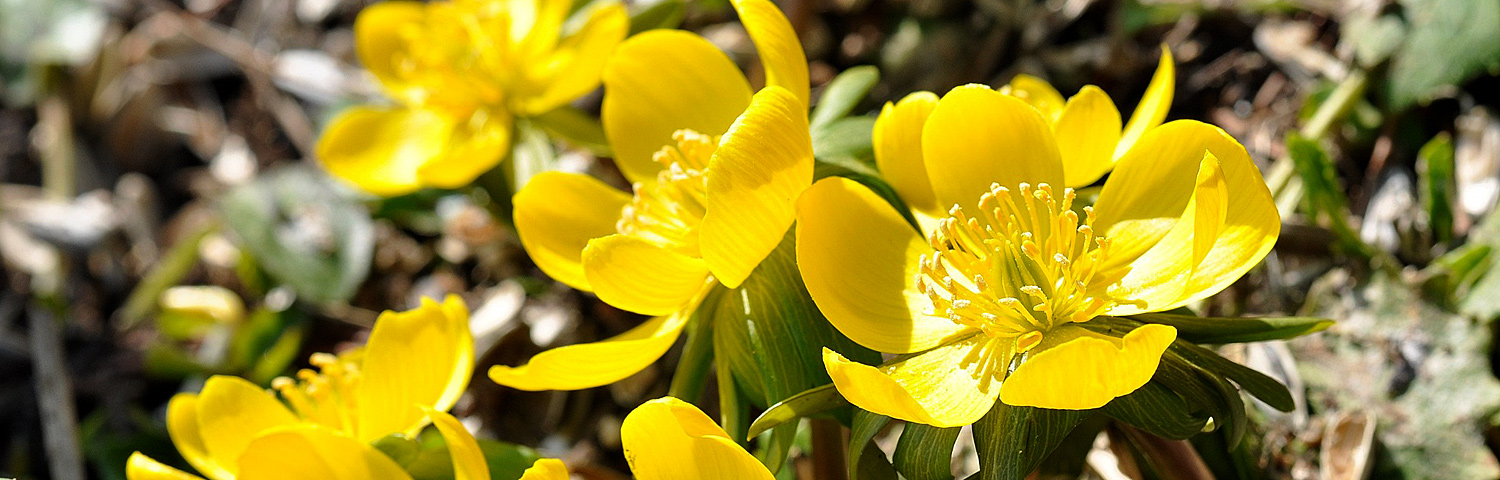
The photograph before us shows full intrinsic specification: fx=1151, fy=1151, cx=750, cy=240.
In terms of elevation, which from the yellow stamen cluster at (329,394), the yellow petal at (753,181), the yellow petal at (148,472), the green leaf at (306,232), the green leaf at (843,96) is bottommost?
the green leaf at (306,232)

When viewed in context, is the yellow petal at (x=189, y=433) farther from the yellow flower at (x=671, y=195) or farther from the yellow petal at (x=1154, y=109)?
the yellow petal at (x=1154, y=109)

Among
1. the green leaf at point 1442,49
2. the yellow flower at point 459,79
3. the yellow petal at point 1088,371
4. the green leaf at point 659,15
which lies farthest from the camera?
the green leaf at point 659,15

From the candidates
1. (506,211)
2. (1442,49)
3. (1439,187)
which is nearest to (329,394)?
(506,211)

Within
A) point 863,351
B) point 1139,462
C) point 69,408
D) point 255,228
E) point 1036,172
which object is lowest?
point 69,408

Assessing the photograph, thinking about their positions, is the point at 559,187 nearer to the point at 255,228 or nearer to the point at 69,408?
the point at 255,228

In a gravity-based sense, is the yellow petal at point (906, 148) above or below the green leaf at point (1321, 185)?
above

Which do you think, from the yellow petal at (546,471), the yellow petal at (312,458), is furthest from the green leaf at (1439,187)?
the yellow petal at (312,458)

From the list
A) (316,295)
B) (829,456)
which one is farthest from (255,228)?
(829,456)
